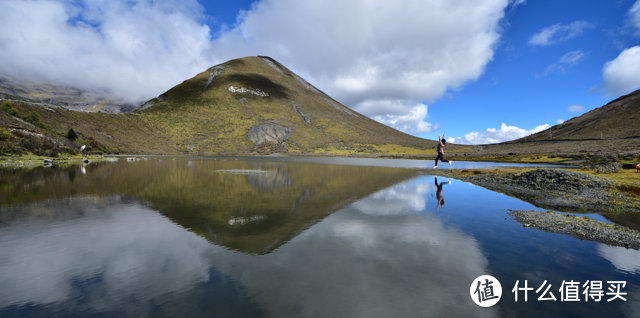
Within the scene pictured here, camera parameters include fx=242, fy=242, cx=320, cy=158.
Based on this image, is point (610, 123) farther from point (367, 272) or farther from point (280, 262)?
point (280, 262)

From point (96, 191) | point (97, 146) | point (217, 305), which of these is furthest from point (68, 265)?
point (97, 146)

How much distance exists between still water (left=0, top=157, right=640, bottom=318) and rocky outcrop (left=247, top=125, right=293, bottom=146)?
139337 millimetres

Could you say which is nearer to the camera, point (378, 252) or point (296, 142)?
point (378, 252)

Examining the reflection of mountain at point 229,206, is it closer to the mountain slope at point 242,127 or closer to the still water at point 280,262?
the still water at point 280,262

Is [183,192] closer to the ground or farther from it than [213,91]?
closer to the ground

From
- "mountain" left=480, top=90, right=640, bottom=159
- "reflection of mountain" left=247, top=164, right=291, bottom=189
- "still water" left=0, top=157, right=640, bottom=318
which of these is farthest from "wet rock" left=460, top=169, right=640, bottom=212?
"mountain" left=480, top=90, right=640, bottom=159

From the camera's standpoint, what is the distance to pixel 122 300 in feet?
21.1

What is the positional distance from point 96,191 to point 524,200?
121ft

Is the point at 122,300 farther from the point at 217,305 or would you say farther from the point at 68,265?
the point at 68,265

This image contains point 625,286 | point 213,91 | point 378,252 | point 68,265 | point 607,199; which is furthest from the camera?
point 213,91
